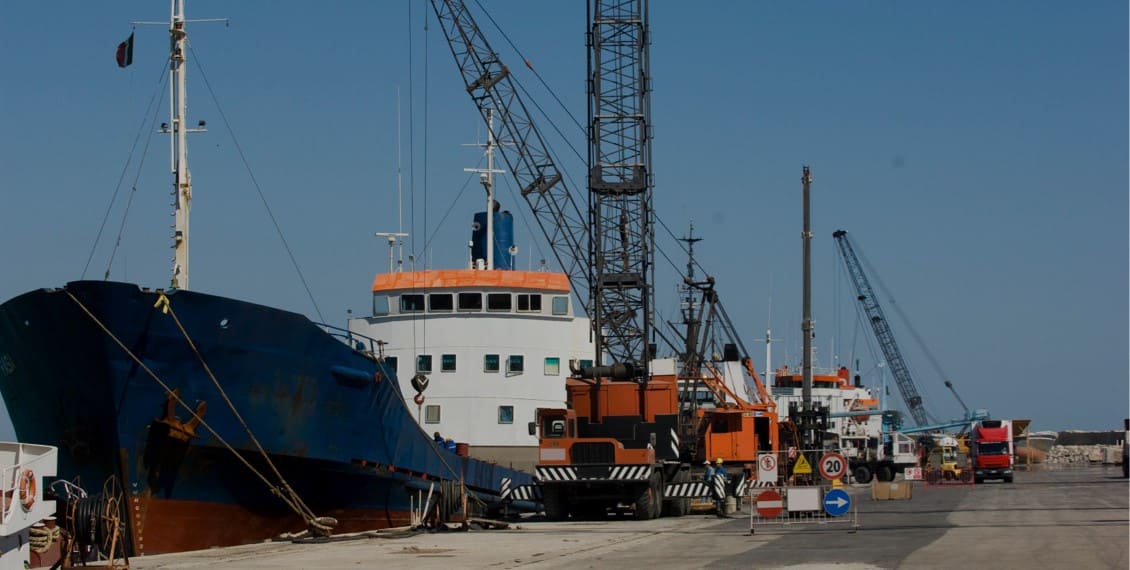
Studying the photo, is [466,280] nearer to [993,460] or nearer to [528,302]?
[528,302]

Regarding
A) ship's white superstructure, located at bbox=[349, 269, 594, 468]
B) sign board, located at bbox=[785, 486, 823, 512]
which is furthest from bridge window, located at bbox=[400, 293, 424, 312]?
sign board, located at bbox=[785, 486, 823, 512]

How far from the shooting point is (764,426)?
125 ft

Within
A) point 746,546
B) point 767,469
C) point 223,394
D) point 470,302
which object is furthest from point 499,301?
point 746,546

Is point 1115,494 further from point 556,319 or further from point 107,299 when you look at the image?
point 107,299

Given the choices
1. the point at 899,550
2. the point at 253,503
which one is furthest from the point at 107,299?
the point at 899,550

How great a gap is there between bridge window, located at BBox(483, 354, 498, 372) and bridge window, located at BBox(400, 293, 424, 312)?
7.01 feet

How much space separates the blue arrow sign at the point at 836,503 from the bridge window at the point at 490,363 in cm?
1297

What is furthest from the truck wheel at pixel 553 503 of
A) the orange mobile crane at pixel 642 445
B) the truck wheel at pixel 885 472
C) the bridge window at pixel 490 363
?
the truck wheel at pixel 885 472

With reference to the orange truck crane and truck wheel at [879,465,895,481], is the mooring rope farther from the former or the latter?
truck wheel at [879,465,895,481]

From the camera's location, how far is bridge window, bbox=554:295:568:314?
1337 inches

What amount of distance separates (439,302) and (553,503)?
7.74 m

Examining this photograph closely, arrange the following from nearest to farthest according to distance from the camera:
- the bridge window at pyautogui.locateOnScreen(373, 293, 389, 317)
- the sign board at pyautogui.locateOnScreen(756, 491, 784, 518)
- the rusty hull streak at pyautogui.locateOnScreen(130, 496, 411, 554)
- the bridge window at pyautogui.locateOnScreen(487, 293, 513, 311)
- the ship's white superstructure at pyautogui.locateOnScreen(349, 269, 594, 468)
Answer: the rusty hull streak at pyautogui.locateOnScreen(130, 496, 411, 554) → the sign board at pyautogui.locateOnScreen(756, 491, 784, 518) → the ship's white superstructure at pyautogui.locateOnScreen(349, 269, 594, 468) → the bridge window at pyautogui.locateOnScreen(487, 293, 513, 311) → the bridge window at pyautogui.locateOnScreen(373, 293, 389, 317)

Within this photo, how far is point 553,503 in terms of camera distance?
2755cm

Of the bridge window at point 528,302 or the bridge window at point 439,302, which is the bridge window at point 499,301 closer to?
the bridge window at point 528,302
